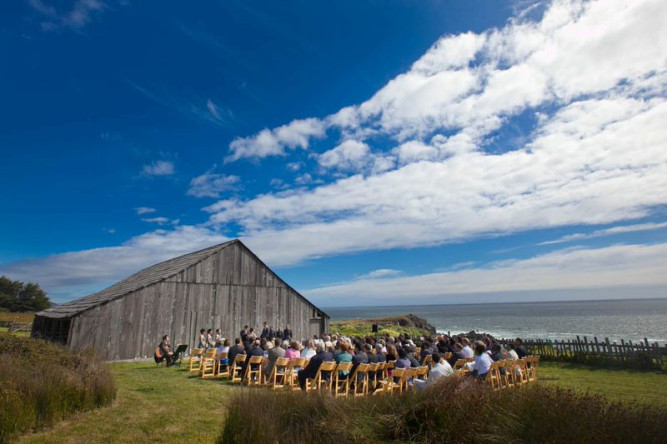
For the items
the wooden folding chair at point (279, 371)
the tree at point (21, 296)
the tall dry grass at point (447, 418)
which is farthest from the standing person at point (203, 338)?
the tree at point (21, 296)

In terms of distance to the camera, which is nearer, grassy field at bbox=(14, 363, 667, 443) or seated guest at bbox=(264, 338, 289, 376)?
grassy field at bbox=(14, 363, 667, 443)

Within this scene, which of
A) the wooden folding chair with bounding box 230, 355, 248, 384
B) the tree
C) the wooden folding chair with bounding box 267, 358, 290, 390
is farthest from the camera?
the tree

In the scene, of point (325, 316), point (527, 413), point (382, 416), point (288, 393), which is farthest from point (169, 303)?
point (527, 413)

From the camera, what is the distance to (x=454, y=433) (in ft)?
13.1

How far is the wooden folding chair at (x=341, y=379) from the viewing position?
29.7 feet

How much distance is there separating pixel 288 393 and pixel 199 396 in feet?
14.9

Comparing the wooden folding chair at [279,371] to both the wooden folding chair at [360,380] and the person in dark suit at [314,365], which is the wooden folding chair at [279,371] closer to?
the person in dark suit at [314,365]

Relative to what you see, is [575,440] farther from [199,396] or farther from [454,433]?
[199,396]

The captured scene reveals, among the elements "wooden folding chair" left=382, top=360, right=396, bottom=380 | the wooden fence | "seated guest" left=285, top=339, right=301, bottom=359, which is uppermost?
"seated guest" left=285, top=339, right=301, bottom=359

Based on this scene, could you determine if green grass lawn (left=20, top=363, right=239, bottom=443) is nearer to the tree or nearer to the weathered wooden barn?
the weathered wooden barn

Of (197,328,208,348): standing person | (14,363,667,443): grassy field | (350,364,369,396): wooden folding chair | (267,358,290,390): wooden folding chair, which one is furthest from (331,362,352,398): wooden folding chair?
(197,328,208,348): standing person

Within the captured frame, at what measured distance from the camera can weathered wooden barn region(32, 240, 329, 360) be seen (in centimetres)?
1595

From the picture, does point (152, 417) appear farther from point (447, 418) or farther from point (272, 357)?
point (447, 418)

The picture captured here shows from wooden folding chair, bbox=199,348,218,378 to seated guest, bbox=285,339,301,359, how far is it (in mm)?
2625
